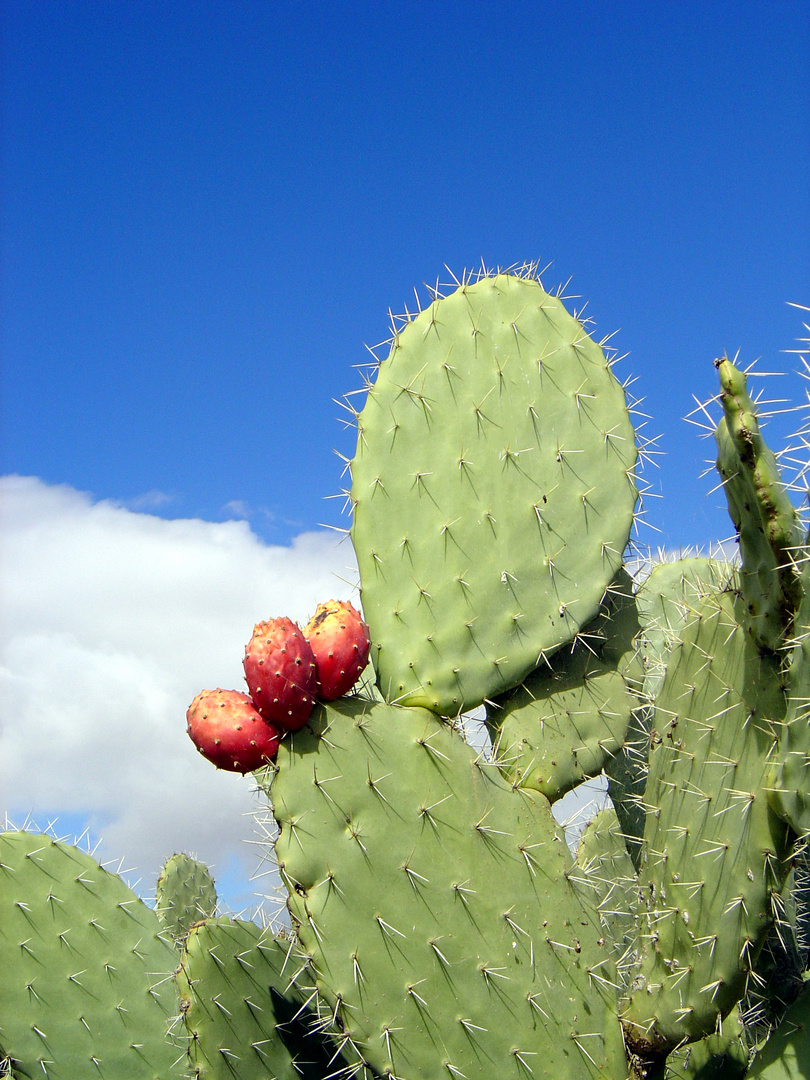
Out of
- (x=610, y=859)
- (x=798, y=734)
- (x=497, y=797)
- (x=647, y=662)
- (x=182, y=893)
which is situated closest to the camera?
(x=798, y=734)

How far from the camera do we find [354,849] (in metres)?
1.72

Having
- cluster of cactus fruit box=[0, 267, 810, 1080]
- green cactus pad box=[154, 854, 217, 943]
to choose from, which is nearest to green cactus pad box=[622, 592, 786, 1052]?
cluster of cactus fruit box=[0, 267, 810, 1080]

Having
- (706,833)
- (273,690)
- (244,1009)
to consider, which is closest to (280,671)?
(273,690)

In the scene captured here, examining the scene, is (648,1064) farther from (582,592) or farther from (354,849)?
(582,592)

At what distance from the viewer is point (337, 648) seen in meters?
1.80

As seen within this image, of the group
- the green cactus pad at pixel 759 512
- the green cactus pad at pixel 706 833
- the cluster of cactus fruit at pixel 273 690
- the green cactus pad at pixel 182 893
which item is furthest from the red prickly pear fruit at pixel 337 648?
the green cactus pad at pixel 182 893

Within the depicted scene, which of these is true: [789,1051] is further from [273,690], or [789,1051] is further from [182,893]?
[182,893]

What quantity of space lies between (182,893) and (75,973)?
2.71 ft

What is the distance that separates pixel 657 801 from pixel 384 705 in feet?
2.01

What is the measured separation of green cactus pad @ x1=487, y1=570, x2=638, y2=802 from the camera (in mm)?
2080

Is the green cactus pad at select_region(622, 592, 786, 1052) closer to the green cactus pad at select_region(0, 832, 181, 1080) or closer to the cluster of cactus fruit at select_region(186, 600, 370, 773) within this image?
the cluster of cactus fruit at select_region(186, 600, 370, 773)

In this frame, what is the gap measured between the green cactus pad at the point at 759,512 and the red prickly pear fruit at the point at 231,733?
3.13 feet

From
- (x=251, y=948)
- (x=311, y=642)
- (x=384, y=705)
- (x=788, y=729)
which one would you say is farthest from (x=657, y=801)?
(x=251, y=948)

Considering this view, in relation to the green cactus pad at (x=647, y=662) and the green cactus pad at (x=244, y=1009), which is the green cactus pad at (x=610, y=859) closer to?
the green cactus pad at (x=647, y=662)
